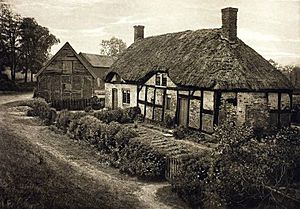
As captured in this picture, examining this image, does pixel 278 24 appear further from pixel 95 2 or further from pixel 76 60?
pixel 76 60

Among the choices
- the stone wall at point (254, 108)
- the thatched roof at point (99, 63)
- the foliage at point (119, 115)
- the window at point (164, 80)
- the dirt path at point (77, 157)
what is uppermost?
the thatched roof at point (99, 63)

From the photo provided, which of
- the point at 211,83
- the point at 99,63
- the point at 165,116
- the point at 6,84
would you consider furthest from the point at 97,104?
the point at 99,63

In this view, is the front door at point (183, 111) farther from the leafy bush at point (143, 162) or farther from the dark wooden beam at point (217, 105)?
the leafy bush at point (143, 162)

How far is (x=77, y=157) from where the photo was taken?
11.1 metres

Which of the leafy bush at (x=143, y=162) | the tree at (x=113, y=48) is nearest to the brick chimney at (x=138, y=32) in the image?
the leafy bush at (x=143, y=162)

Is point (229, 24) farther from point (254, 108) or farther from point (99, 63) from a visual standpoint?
point (99, 63)

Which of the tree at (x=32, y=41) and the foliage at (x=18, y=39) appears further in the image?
the tree at (x=32, y=41)

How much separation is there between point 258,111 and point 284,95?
165cm

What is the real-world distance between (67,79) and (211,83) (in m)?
12.3

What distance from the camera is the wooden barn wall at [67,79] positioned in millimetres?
20766

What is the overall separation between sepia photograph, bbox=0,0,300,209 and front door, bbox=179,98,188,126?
1.8 inches

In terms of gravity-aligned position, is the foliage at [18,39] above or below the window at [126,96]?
above

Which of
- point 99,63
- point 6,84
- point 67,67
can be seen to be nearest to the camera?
point 6,84

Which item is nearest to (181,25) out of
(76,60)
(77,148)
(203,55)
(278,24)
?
(278,24)
